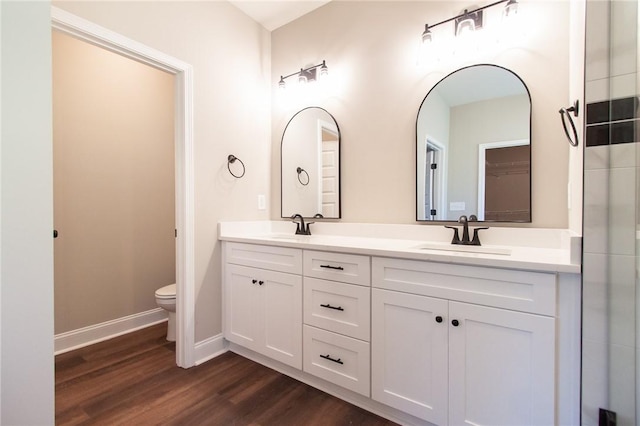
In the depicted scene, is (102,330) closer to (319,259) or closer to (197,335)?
(197,335)

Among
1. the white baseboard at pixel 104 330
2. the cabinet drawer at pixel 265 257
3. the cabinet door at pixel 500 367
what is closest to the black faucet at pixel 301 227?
the cabinet drawer at pixel 265 257

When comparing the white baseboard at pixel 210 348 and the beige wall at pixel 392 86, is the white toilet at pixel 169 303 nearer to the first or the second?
the white baseboard at pixel 210 348

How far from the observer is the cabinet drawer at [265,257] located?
184 cm

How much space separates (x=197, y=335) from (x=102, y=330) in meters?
0.98

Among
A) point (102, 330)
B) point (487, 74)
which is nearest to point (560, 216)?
point (487, 74)

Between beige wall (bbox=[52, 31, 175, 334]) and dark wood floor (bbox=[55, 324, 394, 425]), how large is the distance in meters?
0.55

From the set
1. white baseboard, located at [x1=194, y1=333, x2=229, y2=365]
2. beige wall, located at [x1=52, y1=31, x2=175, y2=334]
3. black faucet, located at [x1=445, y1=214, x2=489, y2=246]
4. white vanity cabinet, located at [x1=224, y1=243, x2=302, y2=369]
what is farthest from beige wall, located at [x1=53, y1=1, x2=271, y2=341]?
black faucet, located at [x1=445, y1=214, x2=489, y2=246]

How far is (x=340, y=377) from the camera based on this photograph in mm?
1638

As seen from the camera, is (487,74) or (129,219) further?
(129,219)

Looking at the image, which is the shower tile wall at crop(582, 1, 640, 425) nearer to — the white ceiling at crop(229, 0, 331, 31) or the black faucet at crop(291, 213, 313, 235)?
the black faucet at crop(291, 213, 313, 235)

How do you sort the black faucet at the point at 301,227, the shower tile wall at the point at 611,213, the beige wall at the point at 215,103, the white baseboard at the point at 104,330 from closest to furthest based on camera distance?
the shower tile wall at the point at 611,213 < the beige wall at the point at 215,103 < the white baseboard at the point at 104,330 < the black faucet at the point at 301,227

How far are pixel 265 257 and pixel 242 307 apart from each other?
433 mm

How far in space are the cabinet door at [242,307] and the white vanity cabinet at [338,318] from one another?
0.43 meters

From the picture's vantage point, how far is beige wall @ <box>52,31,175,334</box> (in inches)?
90.4
